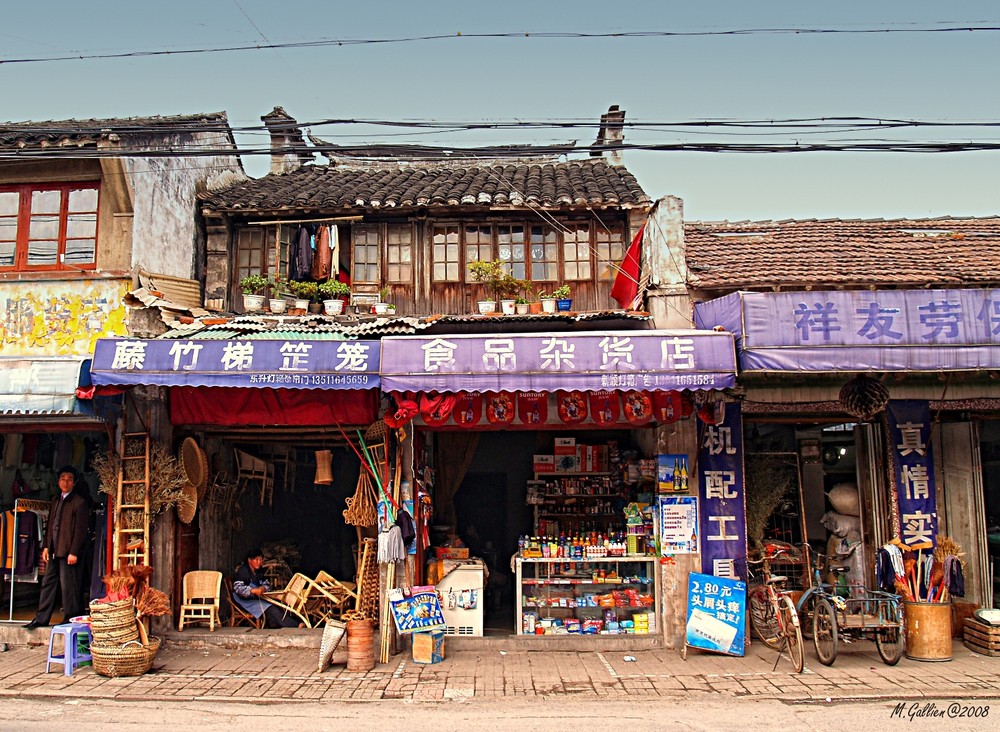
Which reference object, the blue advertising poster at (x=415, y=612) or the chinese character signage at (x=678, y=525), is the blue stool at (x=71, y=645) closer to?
the blue advertising poster at (x=415, y=612)

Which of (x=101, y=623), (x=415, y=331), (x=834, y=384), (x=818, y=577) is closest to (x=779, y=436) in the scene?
(x=834, y=384)

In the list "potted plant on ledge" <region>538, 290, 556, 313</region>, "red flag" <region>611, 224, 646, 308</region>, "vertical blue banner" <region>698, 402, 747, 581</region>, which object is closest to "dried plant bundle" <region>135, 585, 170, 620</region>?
"potted plant on ledge" <region>538, 290, 556, 313</region>

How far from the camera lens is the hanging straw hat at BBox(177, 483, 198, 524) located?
10844 millimetres

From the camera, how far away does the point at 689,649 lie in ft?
33.2

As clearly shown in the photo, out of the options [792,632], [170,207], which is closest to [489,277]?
[170,207]

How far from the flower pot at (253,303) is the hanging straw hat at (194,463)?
6.90 ft

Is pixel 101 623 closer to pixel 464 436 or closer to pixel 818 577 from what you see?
pixel 464 436

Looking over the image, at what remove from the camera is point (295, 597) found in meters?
11.4

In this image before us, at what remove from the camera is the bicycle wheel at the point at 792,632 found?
9.10 metres

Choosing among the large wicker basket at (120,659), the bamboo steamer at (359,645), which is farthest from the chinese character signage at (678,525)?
the large wicker basket at (120,659)

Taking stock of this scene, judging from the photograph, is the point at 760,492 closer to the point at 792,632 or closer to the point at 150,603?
the point at 792,632

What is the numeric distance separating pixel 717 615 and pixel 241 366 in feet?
22.3

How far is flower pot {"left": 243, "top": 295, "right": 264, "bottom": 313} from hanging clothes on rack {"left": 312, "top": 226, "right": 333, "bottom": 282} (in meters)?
0.94

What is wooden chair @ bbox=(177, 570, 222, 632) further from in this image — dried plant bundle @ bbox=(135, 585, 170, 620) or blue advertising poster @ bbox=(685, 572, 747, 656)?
blue advertising poster @ bbox=(685, 572, 747, 656)
